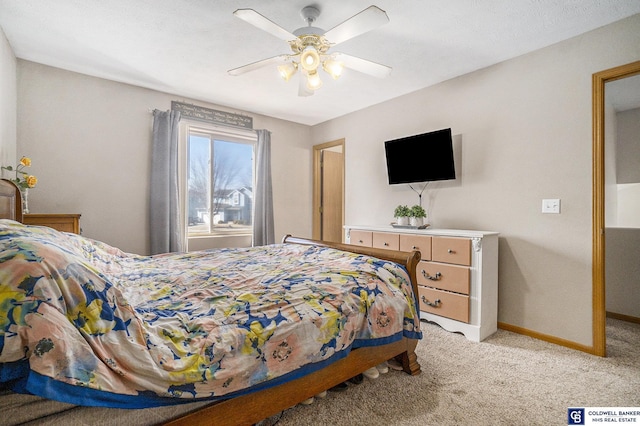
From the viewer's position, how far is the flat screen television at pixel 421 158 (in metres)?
3.19

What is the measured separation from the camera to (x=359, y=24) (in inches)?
74.0

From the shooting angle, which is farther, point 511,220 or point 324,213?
point 324,213

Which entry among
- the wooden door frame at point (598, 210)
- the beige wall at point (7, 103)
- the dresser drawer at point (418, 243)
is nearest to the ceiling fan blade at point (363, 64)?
the dresser drawer at point (418, 243)

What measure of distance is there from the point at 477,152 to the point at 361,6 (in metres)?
1.85

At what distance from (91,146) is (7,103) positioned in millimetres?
756

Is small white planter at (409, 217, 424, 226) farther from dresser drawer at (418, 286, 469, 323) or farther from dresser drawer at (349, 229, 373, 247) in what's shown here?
dresser drawer at (418, 286, 469, 323)

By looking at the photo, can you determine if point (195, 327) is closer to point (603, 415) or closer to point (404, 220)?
point (603, 415)

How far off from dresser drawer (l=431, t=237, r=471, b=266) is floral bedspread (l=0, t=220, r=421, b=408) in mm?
1036

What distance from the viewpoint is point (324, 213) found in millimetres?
5258

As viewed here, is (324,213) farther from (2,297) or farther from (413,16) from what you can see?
(2,297)

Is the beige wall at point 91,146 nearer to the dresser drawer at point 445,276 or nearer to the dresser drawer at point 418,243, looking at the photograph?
the dresser drawer at point 418,243

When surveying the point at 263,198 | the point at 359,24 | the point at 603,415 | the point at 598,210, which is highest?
the point at 359,24

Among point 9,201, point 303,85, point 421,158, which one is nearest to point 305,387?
point 303,85

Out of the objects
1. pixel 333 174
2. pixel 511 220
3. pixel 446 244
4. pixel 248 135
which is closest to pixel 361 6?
pixel 446 244
